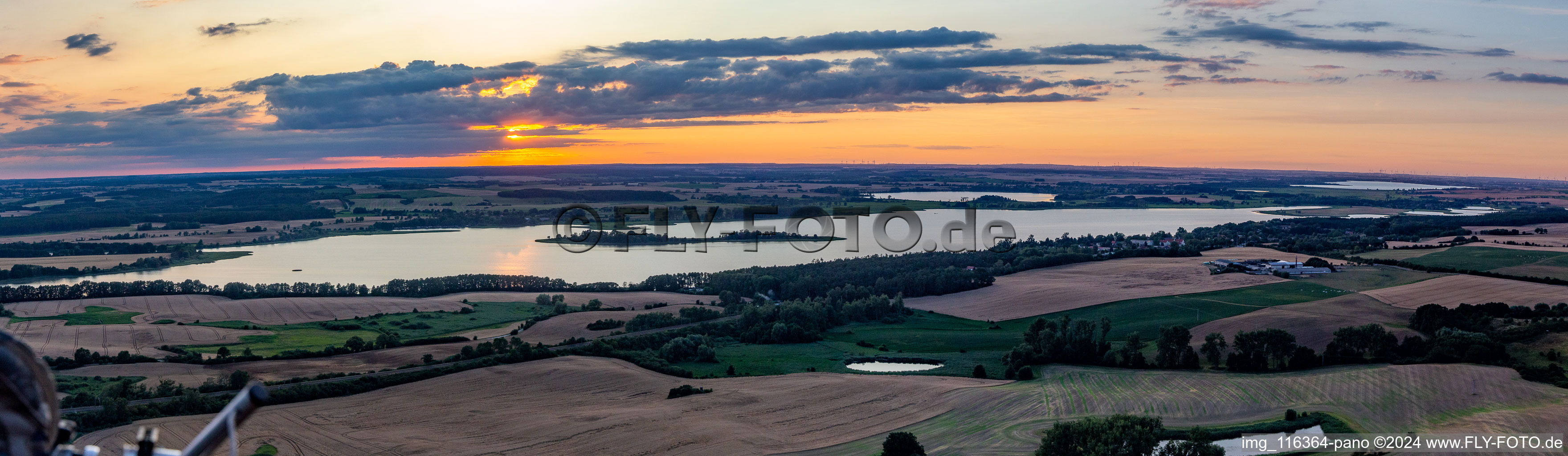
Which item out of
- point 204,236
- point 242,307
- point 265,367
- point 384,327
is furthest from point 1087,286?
point 204,236

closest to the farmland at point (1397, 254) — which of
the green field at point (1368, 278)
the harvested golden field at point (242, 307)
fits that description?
the green field at point (1368, 278)

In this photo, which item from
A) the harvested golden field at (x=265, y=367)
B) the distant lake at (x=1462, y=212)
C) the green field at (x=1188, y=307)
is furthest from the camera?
the distant lake at (x=1462, y=212)

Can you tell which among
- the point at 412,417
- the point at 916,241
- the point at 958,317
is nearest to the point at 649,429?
the point at 412,417

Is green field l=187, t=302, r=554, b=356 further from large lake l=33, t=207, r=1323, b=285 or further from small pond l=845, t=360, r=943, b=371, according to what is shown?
small pond l=845, t=360, r=943, b=371

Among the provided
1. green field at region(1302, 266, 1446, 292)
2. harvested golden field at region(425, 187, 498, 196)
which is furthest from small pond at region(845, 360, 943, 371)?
harvested golden field at region(425, 187, 498, 196)

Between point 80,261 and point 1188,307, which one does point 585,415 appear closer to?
point 1188,307

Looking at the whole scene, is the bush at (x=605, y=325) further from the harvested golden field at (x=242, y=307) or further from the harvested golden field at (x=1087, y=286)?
the harvested golden field at (x=1087, y=286)
